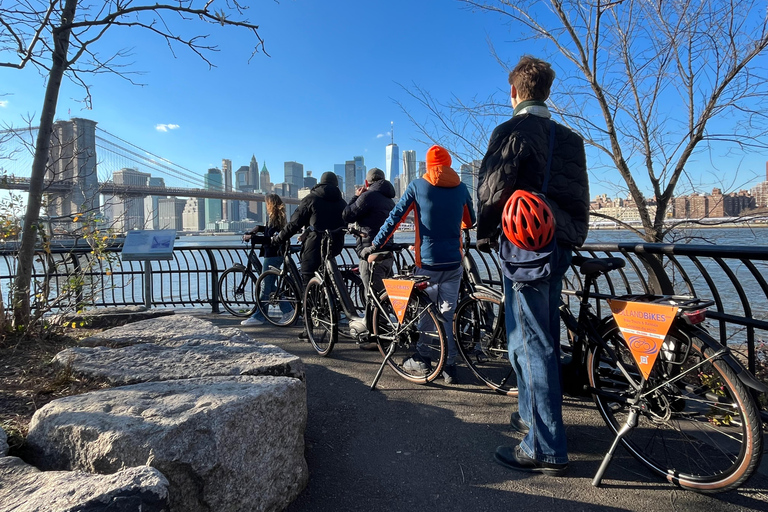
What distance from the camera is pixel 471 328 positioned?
3633 mm

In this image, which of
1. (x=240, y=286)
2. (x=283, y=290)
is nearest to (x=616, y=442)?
(x=283, y=290)

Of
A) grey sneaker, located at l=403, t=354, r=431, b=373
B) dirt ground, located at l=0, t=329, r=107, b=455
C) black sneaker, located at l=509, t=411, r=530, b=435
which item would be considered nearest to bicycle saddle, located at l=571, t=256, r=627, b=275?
black sneaker, located at l=509, t=411, r=530, b=435

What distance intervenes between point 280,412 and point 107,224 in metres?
4.16

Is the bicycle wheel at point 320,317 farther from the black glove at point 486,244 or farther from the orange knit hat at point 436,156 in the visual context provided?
the black glove at point 486,244

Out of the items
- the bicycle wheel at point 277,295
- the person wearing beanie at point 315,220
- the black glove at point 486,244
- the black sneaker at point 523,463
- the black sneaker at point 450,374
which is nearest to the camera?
the black sneaker at point 523,463

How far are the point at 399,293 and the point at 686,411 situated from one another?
2.05m

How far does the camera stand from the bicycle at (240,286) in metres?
6.71

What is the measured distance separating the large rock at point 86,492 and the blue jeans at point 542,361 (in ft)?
5.83

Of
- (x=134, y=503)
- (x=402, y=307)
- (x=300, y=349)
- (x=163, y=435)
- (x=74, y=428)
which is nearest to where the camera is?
(x=134, y=503)

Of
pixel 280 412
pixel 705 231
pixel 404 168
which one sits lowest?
pixel 280 412

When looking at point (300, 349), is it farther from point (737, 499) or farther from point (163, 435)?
point (737, 499)

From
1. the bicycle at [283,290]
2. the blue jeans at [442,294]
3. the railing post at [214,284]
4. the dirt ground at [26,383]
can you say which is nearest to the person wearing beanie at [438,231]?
the blue jeans at [442,294]

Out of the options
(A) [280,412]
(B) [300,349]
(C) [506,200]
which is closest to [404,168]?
(B) [300,349]

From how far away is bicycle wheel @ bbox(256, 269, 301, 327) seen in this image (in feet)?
18.8
